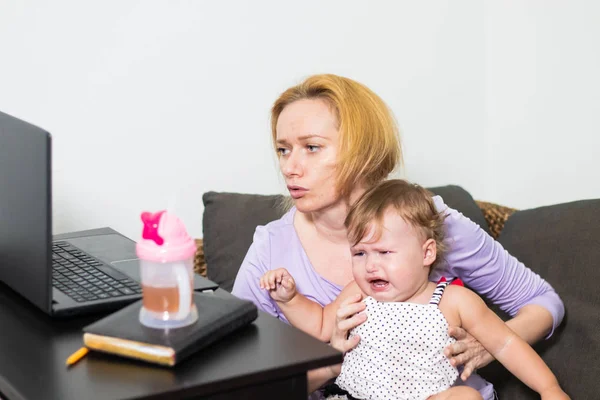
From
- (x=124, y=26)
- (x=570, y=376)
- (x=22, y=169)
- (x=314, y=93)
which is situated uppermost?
(x=124, y=26)

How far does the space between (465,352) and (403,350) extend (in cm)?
13

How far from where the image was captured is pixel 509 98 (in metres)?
2.74

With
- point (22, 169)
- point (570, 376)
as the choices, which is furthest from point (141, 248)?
point (570, 376)

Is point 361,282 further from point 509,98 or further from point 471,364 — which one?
point 509,98

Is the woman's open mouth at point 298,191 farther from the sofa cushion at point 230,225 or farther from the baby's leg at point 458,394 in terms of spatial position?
the baby's leg at point 458,394

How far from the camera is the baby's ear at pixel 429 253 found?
1688 mm

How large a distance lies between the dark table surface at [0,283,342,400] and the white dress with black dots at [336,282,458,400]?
0.35 metres

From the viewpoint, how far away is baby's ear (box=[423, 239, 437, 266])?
169cm

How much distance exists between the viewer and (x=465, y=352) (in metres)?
1.68

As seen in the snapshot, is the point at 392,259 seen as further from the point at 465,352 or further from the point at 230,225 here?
the point at 230,225

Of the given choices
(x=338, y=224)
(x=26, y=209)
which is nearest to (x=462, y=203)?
(x=338, y=224)

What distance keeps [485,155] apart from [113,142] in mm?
1213

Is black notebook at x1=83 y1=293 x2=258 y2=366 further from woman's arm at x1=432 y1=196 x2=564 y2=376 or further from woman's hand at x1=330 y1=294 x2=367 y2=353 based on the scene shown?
woman's arm at x1=432 y1=196 x2=564 y2=376

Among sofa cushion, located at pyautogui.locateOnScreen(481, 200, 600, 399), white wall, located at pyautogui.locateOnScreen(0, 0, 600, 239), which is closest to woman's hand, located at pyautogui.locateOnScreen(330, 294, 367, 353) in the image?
sofa cushion, located at pyautogui.locateOnScreen(481, 200, 600, 399)
